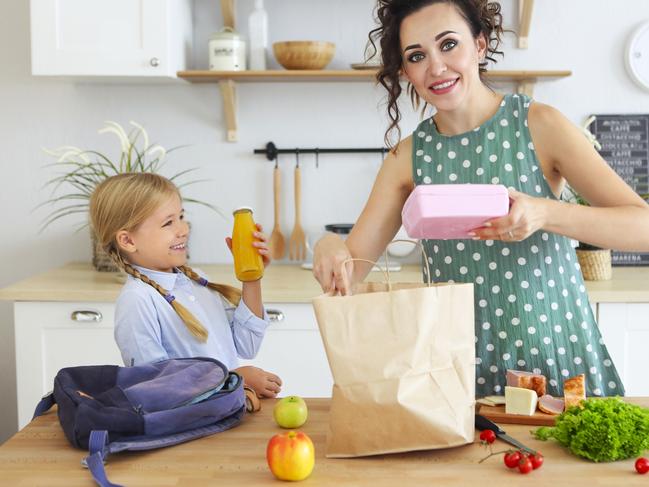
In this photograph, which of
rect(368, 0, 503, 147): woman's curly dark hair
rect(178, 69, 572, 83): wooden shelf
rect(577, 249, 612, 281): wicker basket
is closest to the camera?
rect(368, 0, 503, 147): woman's curly dark hair

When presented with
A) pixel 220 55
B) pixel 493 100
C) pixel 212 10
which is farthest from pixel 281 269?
pixel 493 100

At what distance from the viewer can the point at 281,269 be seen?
318 cm

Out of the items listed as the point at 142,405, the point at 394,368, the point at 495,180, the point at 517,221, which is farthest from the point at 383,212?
the point at 142,405

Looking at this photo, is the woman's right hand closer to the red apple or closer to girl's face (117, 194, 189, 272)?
the red apple

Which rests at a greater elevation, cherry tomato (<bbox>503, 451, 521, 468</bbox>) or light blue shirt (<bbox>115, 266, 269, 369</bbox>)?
light blue shirt (<bbox>115, 266, 269, 369</bbox>)

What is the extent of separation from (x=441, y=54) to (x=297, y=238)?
1669 mm

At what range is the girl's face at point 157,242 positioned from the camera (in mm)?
1891

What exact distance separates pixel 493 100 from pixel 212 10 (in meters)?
1.75

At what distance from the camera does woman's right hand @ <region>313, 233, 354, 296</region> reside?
1.51 metres

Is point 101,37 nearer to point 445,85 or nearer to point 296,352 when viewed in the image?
point 296,352

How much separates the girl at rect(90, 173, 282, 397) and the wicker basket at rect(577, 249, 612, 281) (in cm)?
133

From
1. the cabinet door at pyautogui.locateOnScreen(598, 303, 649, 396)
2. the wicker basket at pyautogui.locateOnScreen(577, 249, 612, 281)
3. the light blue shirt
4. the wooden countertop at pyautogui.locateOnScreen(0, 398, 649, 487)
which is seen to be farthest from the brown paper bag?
the wicker basket at pyautogui.locateOnScreen(577, 249, 612, 281)

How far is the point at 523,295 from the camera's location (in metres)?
1.72

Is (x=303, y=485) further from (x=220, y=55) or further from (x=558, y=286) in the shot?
(x=220, y=55)
